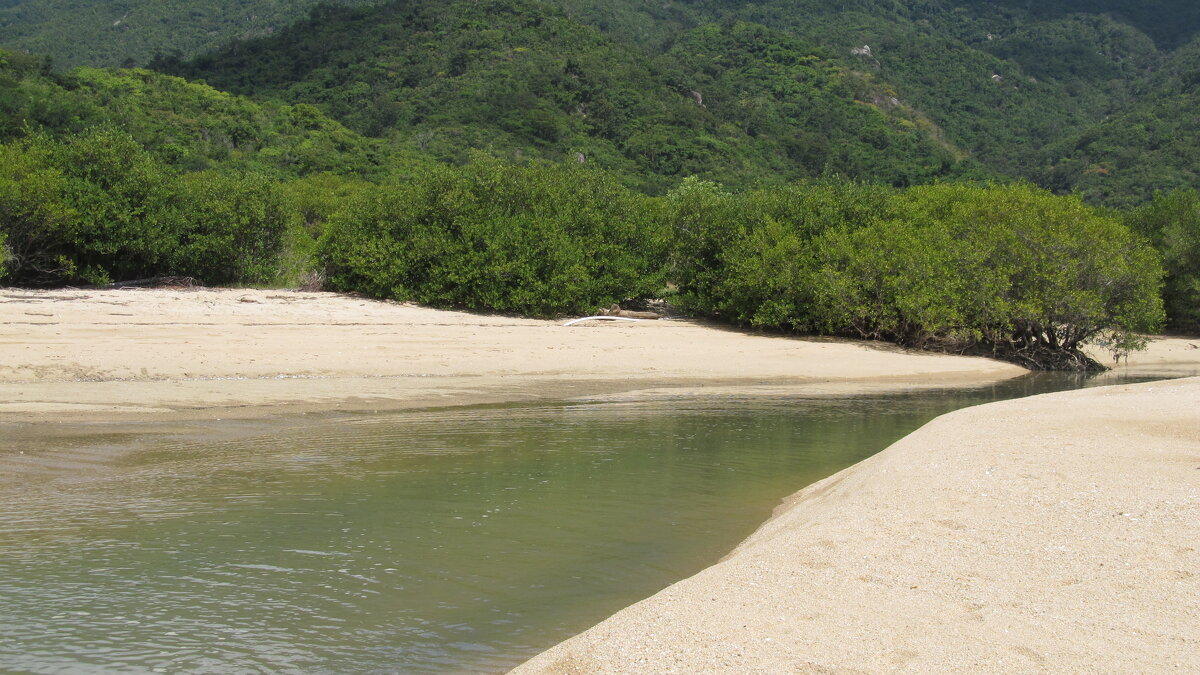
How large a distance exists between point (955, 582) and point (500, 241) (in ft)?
64.5

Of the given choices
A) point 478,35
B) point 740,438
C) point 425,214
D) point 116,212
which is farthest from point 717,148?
point 740,438

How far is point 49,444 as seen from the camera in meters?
10.3

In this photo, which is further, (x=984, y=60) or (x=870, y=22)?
(x=870, y=22)

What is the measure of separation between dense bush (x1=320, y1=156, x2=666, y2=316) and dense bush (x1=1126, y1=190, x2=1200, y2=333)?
16.8 m

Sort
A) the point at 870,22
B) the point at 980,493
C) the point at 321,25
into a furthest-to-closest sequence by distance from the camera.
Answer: the point at 870,22, the point at 321,25, the point at 980,493

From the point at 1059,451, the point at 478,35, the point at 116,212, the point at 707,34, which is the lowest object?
the point at 1059,451

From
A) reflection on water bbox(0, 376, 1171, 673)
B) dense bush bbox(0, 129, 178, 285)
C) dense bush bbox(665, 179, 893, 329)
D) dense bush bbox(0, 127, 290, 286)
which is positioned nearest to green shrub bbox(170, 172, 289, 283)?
dense bush bbox(0, 127, 290, 286)

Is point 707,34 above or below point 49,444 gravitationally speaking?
above

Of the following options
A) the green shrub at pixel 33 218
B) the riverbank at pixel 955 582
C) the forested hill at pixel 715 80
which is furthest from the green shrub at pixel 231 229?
the forested hill at pixel 715 80

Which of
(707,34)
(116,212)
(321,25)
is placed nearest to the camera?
(116,212)

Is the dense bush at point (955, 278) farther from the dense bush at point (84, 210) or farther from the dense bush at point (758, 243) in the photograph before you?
the dense bush at point (84, 210)

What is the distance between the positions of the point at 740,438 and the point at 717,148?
217ft

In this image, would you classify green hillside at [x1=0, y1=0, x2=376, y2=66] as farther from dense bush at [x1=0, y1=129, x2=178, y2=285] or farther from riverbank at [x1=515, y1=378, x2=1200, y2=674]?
riverbank at [x1=515, y1=378, x2=1200, y2=674]

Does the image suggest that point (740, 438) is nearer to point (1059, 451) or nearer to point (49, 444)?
point (1059, 451)
